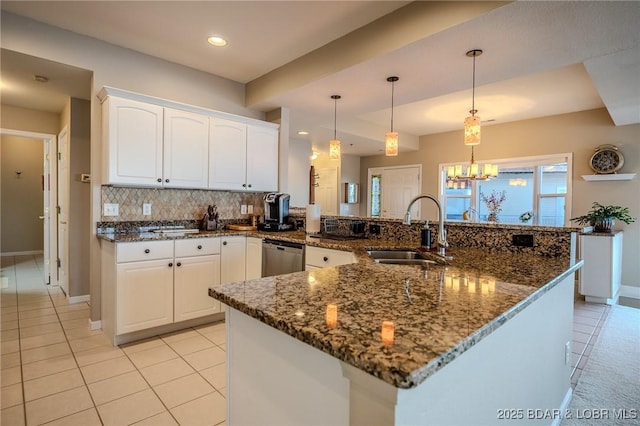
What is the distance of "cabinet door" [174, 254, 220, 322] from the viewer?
9.68ft

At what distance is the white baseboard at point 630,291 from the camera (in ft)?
14.7

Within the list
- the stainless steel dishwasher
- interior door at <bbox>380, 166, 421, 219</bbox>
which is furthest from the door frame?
interior door at <bbox>380, 166, 421, 219</bbox>

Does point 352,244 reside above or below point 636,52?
below

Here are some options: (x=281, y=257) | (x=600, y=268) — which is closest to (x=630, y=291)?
(x=600, y=268)

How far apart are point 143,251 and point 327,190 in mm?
4865

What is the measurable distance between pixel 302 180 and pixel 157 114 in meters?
3.14

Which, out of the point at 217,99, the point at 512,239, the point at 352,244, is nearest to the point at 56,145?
the point at 217,99

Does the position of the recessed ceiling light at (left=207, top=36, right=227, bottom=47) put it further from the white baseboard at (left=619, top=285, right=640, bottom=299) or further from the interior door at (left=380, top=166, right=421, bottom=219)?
the white baseboard at (left=619, top=285, right=640, bottom=299)

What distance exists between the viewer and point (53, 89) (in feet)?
11.2

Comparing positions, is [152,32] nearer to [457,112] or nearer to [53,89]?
[53,89]

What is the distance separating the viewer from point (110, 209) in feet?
10.1

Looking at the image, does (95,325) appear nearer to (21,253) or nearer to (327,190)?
(327,190)

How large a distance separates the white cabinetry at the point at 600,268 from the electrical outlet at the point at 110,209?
17.4 feet


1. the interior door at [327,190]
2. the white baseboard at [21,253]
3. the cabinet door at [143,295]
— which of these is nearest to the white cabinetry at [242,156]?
the cabinet door at [143,295]
